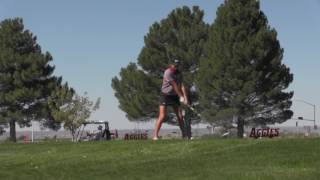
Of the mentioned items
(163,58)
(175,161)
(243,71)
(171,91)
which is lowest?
(175,161)

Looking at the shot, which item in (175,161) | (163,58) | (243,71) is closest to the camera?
(175,161)

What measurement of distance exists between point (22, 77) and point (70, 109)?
17.0ft

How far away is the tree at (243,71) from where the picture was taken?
53.1 metres

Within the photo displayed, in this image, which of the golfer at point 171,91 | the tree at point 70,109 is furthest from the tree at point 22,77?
the golfer at point 171,91

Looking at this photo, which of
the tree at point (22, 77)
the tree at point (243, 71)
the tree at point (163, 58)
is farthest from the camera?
the tree at point (22, 77)

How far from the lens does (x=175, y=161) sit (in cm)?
1098

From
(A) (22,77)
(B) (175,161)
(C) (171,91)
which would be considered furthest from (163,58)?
(B) (175,161)

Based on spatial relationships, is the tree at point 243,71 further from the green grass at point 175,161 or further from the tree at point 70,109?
the green grass at point 175,161

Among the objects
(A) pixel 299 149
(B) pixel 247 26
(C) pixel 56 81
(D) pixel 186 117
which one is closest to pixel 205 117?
(D) pixel 186 117

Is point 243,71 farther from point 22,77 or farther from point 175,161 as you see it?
point 175,161

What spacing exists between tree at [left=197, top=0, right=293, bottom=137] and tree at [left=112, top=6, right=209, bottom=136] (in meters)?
3.04

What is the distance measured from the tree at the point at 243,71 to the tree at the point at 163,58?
304 cm

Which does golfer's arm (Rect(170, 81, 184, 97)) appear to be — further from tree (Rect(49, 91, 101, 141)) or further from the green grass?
tree (Rect(49, 91, 101, 141))

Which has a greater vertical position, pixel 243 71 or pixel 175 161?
pixel 243 71
